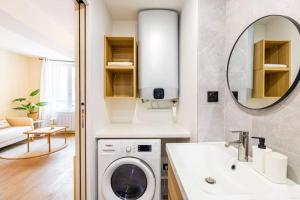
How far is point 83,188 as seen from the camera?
5.20 feet

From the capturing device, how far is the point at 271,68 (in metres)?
1.05

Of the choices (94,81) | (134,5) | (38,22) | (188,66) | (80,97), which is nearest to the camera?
(80,97)

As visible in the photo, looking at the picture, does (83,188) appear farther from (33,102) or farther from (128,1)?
(33,102)

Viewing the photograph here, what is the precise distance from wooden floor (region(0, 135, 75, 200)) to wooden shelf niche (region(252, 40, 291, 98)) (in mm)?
2246

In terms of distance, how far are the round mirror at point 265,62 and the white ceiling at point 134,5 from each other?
999 millimetres

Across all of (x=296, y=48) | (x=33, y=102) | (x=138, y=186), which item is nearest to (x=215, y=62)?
(x=296, y=48)

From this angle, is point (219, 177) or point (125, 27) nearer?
point (219, 177)

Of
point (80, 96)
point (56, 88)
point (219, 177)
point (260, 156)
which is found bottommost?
point (219, 177)

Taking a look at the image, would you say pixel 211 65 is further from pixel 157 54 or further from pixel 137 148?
pixel 137 148

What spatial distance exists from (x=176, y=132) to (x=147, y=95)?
0.57m

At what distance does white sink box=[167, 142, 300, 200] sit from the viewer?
748mm

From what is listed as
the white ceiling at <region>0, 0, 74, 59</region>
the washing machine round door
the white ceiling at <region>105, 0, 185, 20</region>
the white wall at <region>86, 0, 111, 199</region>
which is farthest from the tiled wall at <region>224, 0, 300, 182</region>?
the white ceiling at <region>0, 0, 74, 59</region>

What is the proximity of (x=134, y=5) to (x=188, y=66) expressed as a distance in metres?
0.97

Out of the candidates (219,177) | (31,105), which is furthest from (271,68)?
(31,105)
